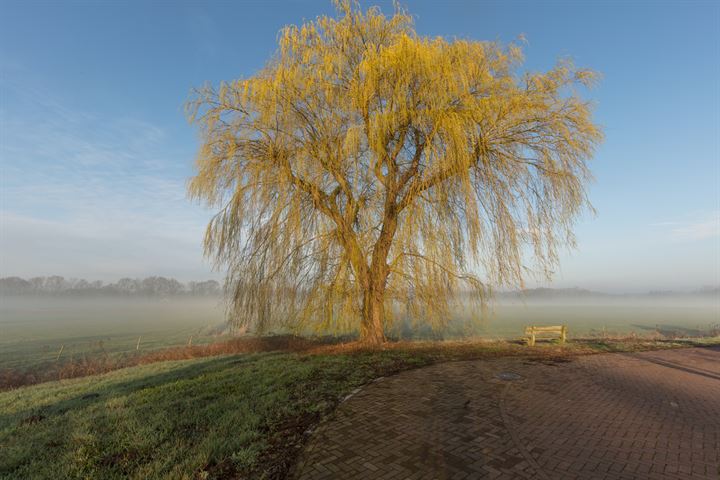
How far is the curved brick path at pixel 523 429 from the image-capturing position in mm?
3746

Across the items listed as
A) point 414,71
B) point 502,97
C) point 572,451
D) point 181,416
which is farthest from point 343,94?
point 572,451

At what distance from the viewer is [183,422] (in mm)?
5062

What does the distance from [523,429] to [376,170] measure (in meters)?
7.45

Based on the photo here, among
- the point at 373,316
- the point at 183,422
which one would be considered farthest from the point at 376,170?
the point at 183,422

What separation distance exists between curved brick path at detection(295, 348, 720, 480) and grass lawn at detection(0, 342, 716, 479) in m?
0.60

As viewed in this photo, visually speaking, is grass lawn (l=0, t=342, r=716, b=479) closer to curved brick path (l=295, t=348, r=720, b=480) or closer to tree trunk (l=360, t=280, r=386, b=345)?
curved brick path (l=295, t=348, r=720, b=480)

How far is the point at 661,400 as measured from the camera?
6332 millimetres

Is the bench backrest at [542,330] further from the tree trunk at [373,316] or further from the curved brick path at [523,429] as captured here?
Result: the tree trunk at [373,316]

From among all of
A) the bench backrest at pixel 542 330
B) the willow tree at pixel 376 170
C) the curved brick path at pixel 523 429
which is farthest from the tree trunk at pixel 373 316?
the bench backrest at pixel 542 330

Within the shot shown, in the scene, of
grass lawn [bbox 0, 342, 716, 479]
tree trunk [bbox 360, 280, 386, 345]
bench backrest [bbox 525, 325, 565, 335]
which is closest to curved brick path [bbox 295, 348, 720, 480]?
grass lawn [bbox 0, 342, 716, 479]

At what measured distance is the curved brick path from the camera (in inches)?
147

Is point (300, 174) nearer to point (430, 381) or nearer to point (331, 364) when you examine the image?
point (331, 364)

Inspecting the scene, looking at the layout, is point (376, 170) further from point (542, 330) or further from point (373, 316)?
point (542, 330)

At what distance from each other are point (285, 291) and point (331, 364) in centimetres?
278
